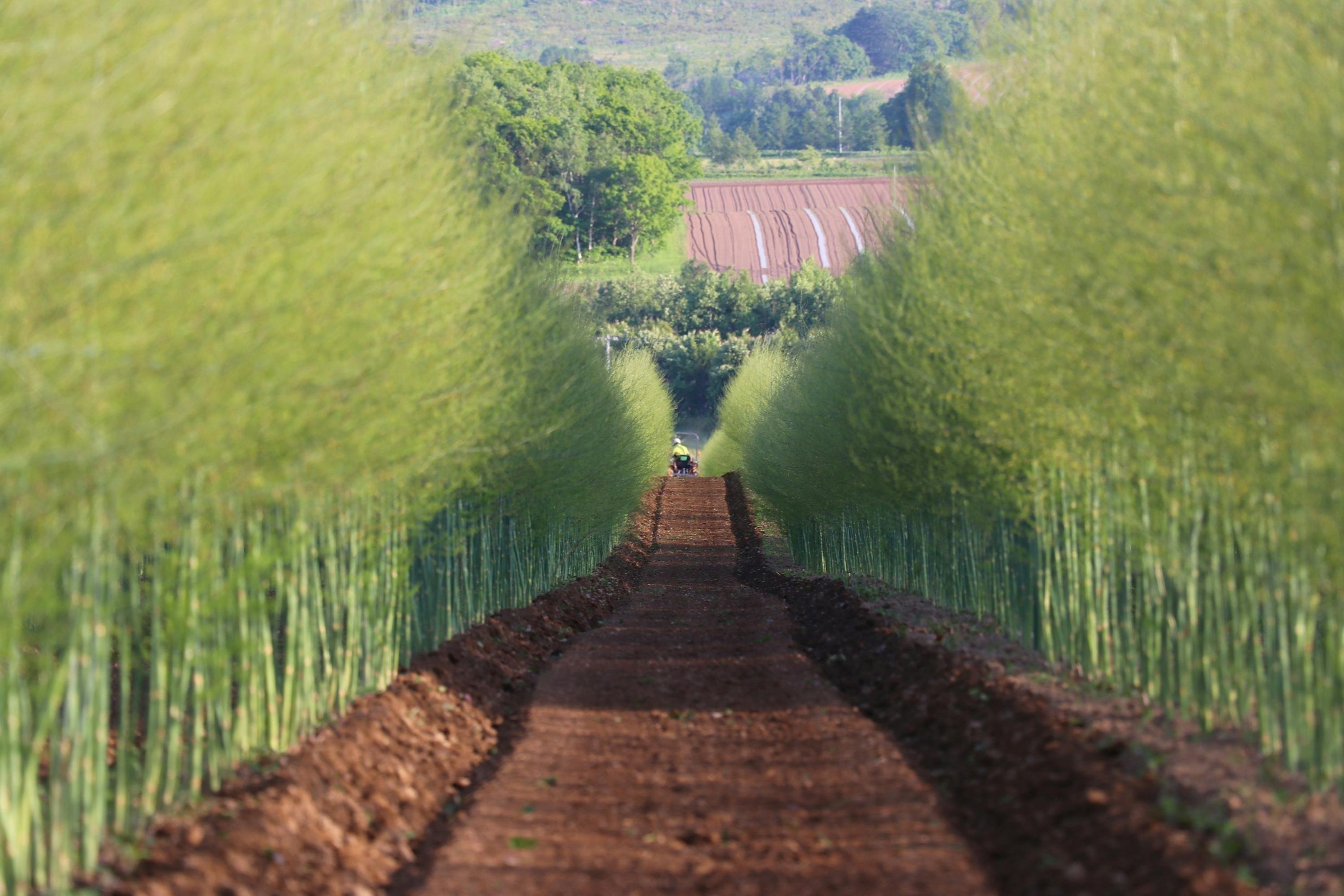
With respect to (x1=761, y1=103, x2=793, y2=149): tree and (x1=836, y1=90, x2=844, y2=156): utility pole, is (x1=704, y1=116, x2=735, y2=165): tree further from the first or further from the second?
(x1=761, y1=103, x2=793, y2=149): tree

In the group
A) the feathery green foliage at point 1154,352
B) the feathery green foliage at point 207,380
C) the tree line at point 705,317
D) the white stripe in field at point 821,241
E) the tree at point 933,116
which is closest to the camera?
the feathery green foliage at point 207,380

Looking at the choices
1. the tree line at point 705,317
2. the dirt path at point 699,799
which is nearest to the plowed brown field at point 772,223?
the tree line at point 705,317

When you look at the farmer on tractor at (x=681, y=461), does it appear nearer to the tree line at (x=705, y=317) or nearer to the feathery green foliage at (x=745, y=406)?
the feathery green foliage at (x=745, y=406)

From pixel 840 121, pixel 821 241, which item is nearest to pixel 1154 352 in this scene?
pixel 821 241

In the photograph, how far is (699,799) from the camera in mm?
7512

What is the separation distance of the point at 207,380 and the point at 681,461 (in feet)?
163

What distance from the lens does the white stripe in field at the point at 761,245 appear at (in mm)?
96000

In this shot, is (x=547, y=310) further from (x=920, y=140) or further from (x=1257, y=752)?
(x=1257, y=752)

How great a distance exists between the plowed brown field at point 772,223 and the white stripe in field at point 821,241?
71 millimetres

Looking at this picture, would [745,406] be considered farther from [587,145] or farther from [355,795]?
[587,145]

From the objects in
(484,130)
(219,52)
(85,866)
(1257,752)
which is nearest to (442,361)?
(219,52)

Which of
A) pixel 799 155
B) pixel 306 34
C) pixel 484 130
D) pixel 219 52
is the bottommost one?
pixel 219 52

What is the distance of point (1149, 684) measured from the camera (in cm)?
803

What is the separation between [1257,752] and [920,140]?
7.75 metres
